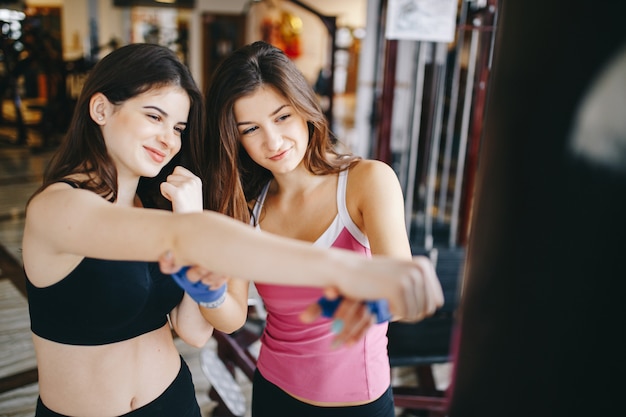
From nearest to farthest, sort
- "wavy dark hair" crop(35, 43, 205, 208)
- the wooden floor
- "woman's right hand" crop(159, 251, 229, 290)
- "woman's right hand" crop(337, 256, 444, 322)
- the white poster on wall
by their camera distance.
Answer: "woman's right hand" crop(337, 256, 444, 322), "woman's right hand" crop(159, 251, 229, 290), "wavy dark hair" crop(35, 43, 205, 208), the wooden floor, the white poster on wall

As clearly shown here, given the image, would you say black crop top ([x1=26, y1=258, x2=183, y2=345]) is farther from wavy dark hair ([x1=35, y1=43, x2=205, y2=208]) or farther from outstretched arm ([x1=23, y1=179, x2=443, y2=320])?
wavy dark hair ([x1=35, y1=43, x2=205, y2=208])

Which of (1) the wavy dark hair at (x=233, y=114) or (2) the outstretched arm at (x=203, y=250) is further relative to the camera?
(1) the wavy dark hair at (x=233, y=114)

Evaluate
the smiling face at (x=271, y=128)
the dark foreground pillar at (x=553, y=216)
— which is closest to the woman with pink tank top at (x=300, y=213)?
the smiling face at (x=271, y=128)

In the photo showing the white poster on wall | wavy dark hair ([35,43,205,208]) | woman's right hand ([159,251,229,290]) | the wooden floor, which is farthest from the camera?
the white poster on wall

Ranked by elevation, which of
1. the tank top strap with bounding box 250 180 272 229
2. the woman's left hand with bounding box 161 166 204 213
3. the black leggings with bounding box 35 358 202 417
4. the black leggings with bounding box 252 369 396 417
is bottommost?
the black leggings with bounding box 252 369 396 417

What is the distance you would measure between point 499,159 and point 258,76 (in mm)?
795

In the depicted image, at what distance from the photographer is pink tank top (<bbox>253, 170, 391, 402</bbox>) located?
1.16 metres

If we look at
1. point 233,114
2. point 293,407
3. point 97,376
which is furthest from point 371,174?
point 97,376

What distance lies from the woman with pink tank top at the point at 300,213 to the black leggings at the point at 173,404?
0.18m

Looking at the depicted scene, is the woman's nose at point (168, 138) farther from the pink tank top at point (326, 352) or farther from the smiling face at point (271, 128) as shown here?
the pink tank top at point (326, 352)

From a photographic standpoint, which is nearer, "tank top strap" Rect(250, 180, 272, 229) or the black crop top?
the black crop top

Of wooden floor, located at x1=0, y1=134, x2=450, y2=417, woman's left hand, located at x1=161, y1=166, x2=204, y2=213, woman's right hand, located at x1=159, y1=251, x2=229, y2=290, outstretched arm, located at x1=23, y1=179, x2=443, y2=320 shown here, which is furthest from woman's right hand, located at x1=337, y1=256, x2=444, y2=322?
wooden floor, located at x1=0, y1=134, x2=450, y2=417

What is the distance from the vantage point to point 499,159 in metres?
0.44

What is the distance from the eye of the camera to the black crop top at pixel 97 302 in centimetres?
94
